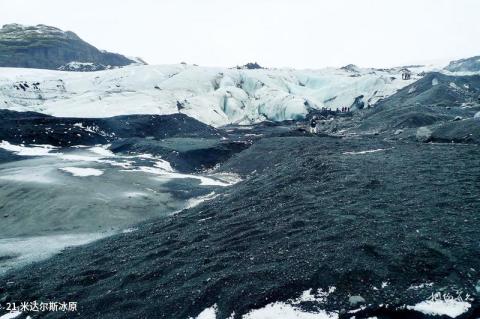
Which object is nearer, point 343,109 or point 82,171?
point 82,171

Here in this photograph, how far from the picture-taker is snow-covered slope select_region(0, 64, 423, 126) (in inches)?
1602

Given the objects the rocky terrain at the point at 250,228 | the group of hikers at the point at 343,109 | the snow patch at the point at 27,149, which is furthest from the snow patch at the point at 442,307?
the group of hikers at the point at 343,109

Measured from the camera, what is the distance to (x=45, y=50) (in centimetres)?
8594

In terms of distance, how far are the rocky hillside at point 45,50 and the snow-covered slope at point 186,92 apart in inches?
1175

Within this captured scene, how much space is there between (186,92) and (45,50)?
180ft

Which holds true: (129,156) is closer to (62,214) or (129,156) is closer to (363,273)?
(62,214)

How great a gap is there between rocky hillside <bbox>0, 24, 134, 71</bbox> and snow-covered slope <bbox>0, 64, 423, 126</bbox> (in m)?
29.8

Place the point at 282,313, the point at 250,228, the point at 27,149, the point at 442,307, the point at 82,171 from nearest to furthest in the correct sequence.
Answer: the point at 442,307 → the point at 282,313 → the point at 250,228 → the point at 82,171 → the point at 27,149

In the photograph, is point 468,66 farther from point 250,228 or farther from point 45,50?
point 45,50

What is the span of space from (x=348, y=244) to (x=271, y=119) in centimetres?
4248

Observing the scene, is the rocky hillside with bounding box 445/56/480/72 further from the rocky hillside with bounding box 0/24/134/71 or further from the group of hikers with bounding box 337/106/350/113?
the rocky hillside with bounding box 0/24/134/71

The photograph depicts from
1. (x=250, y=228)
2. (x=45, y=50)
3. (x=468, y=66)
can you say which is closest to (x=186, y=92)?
(x=250, y=228)

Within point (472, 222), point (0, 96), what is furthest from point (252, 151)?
point (0, 96)

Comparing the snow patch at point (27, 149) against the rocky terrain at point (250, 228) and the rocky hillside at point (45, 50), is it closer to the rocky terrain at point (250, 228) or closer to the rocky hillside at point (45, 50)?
the rocky terrain at point (250, 228)
